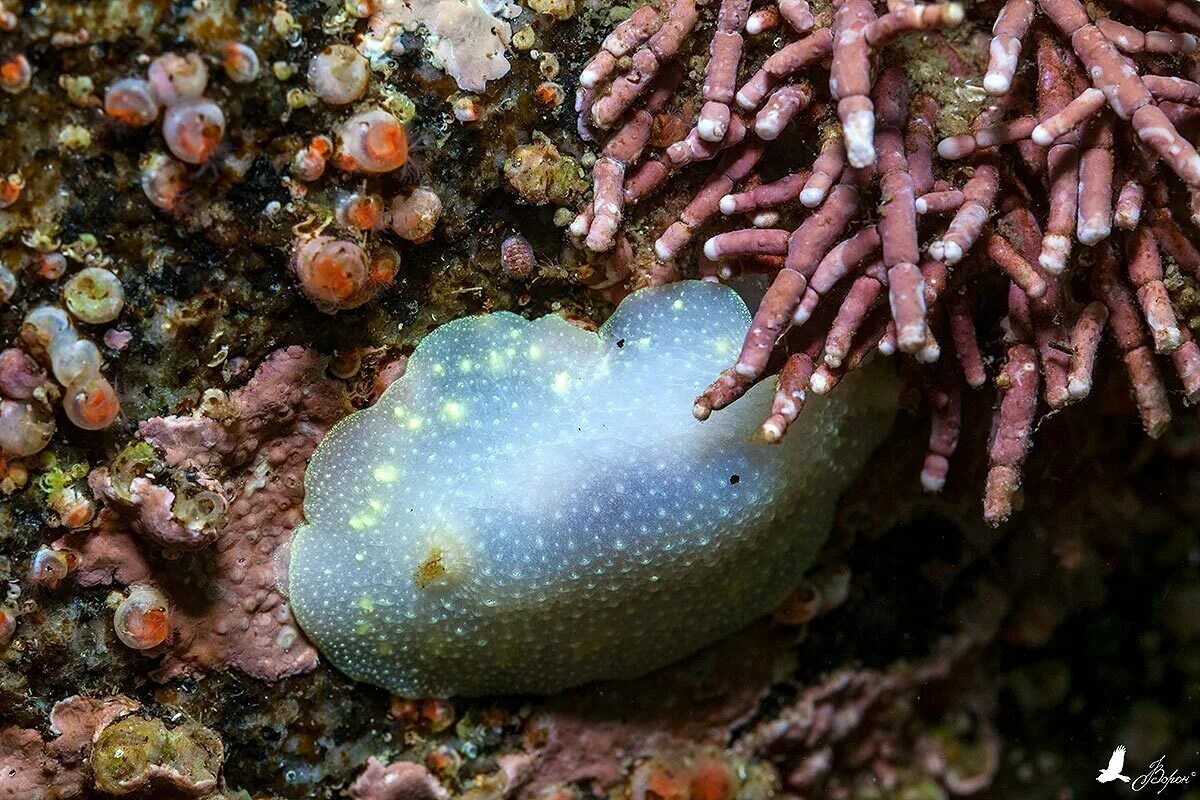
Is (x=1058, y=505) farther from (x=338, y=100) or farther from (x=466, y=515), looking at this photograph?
(x=338, y=100)

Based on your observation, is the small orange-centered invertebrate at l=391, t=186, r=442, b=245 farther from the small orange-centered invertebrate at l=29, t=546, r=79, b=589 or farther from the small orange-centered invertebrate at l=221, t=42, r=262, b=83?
the small orange-centered invertebrate at l=29, t=546, r=79, b=589

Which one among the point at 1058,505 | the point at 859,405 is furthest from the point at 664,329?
the point at 1058,505

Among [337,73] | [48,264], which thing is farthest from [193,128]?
[48,264]

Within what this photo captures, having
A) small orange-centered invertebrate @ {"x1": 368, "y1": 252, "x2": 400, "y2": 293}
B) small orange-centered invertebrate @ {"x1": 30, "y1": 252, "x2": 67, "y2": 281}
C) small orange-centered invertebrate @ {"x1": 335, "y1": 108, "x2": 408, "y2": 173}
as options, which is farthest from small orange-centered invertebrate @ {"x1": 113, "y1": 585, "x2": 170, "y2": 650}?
small orange-centered invertebrate @ {"x1": 335, "y1": 108, "x2": 408, "y2": 173}

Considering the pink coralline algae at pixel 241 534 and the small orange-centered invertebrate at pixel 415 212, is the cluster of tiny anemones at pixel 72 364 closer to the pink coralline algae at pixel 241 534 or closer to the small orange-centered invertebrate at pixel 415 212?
the pink coralline algae at pixel 241 534

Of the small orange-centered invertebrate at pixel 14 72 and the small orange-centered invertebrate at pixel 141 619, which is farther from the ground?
the small orange-centered invertebrate at pixel 14 72

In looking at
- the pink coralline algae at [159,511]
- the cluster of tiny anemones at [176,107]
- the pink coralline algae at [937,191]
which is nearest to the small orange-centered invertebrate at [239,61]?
the cluster of tiny anemones at [176,107]

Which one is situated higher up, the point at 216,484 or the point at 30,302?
the point at 30,302
